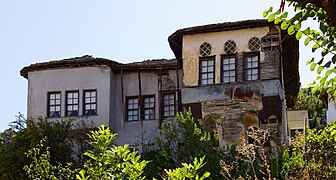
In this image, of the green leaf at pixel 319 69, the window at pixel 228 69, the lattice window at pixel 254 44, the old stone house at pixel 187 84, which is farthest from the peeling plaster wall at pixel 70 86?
the green leaf at pixel 319 69

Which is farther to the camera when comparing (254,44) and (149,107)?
(149,107)

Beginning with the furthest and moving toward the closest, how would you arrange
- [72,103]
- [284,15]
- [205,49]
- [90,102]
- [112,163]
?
1. [72,103]
2. [90,102]
3. [205,49]
4. [112,163]
5. [284,15]

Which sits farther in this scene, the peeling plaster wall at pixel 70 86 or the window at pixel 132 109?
the window at pixel 132 109

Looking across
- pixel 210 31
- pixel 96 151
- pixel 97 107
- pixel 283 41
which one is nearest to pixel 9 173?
pixel 97 107

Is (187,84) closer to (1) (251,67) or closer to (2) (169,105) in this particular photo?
(2) (169,105)

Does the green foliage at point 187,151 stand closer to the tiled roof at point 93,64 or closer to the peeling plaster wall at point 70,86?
the peeling plaster wall at point 70,86

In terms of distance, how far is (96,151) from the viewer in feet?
23.3

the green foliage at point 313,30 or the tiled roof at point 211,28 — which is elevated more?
the tiled roof at point 211,28

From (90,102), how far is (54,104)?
1595 millimetres

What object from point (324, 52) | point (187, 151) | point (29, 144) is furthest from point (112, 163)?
point (29, 144)

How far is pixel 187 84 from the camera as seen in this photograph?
77.6 feet

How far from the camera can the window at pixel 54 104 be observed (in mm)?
25484

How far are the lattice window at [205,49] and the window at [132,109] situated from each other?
3.75m

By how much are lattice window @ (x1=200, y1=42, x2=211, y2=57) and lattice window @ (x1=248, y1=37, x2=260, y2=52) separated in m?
1.58
